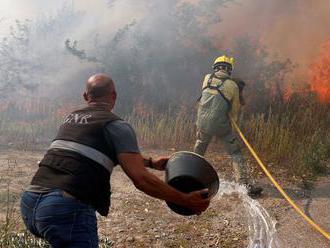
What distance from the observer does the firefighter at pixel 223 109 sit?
5.77 meters

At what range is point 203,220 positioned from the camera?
4812 millimetres

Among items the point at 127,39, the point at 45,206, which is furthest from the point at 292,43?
the point at 45,206

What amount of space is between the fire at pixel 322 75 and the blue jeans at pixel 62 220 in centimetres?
747

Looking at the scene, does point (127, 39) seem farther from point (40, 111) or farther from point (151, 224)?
point (151, 224)

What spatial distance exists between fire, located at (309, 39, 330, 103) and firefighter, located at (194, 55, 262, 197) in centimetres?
377

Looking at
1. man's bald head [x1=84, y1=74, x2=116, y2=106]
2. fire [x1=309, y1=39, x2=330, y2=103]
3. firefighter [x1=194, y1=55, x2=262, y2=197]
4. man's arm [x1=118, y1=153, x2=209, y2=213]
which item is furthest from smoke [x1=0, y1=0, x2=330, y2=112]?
man's arm [x1=118, y1=153, x2=209, y2=213]

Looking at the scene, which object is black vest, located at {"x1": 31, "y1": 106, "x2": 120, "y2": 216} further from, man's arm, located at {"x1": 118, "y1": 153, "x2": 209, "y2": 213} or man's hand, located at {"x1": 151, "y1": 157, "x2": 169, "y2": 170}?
man's hand, located at {"x1": 151, "y1": 157, "x2": 169, "y2": 170}

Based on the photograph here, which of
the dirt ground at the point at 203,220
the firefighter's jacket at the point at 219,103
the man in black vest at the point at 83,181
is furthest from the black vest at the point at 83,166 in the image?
the firefighter's jacket at the point at 219,103

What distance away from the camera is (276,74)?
9.54 m

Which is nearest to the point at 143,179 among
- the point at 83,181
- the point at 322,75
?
the point at 83,181

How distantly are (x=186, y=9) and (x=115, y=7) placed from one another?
8.37 ft

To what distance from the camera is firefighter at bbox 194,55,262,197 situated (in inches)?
227

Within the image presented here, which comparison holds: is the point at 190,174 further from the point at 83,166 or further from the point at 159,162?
the point at 83,166

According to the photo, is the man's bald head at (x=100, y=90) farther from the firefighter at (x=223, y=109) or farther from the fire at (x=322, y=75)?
the fire at (x=322, y=75)
